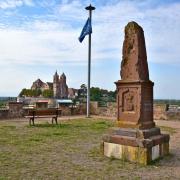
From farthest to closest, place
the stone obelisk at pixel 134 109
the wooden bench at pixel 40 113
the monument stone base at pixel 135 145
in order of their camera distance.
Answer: the wooden bench at pixel 40 113 → the stone obelisk at pixel 134 109 → the monument stone base at pixel 135 145

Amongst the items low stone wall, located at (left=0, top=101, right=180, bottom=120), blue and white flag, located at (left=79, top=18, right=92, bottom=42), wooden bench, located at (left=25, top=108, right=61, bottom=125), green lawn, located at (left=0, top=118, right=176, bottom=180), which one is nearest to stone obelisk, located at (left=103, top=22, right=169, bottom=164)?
green lawn, located at (left=0, top=118, right=176, bottom=180)

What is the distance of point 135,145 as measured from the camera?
849cm

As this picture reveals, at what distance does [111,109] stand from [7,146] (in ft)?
46.0

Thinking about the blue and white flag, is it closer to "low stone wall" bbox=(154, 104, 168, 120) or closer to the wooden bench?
"low stone wall" bbox=(154, 104, 168, 120)

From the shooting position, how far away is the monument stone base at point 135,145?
27.5 feet

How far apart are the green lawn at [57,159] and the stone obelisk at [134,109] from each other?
409 mm

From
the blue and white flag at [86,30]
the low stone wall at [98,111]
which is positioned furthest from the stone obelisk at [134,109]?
the blue and white flag at [86,30]

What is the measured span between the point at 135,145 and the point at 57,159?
1816 millimetres

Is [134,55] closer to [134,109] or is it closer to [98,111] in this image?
[134,109]

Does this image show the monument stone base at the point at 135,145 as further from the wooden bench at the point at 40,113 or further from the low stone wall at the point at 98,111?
the low stone wall at the point at 98,111

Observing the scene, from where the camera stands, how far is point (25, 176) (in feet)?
22.4

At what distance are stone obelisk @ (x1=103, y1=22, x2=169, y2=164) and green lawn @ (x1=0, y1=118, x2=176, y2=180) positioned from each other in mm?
409

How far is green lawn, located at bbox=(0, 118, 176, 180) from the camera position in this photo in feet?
23.2

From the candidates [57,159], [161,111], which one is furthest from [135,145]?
[161,111]
